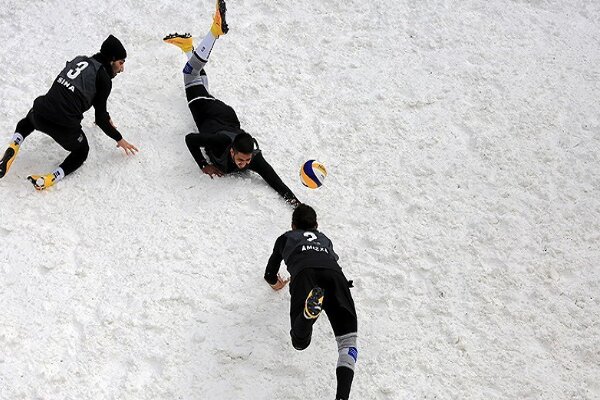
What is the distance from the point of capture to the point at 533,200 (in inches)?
240

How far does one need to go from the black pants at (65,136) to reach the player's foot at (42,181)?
15 cm

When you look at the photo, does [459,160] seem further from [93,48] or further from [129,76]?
[93,48]

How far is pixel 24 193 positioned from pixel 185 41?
2348mm

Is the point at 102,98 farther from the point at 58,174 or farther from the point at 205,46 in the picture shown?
the point at 205,46

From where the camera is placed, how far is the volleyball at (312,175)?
5543mm

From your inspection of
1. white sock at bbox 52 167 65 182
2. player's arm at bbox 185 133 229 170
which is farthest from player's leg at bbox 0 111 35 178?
player's arm at bbox 185 133 229 170

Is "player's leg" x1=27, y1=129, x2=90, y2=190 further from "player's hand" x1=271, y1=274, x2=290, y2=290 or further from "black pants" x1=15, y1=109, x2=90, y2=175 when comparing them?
"player's hand" x1=271, y1=274, x2=290, y2=290

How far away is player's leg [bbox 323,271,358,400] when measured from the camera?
443 cm

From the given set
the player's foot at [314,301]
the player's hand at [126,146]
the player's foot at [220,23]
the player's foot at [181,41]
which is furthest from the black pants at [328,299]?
the player's foot at [181,41]

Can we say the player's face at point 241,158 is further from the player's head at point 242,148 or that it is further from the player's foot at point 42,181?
the player's foot at point 42,181

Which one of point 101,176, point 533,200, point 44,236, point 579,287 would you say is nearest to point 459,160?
point 533,200

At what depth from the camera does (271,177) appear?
19.1ft

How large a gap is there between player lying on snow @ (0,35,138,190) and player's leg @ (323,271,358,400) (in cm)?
266

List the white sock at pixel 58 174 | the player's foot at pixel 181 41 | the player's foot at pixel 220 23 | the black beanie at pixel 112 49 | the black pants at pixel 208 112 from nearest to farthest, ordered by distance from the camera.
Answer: the black beanie at pixel 112 49 < the white sock at pixel 58 174 < the black pants at pixel 208 112 < the player's foot at pixel 220 23 < the player's foot at pixel 181 41
